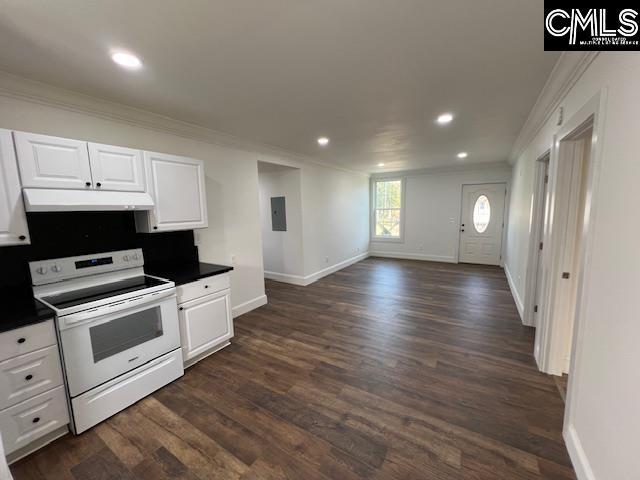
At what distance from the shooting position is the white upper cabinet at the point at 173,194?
2.47m

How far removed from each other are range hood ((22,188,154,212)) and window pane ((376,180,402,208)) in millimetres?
6324

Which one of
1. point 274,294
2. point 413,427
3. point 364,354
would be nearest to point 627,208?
point 413,427

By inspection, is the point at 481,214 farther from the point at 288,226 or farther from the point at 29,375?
the point at 29,375

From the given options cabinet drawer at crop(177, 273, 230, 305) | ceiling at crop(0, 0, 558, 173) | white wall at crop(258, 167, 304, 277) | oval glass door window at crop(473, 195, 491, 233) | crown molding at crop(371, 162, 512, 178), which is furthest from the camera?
oval glass door window at crop(473, 195, 491, 233)

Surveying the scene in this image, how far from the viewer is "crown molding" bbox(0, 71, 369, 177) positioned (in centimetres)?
194

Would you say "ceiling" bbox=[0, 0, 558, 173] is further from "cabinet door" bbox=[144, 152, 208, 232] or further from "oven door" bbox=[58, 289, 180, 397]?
"oven door" bbox=[58, 289, 180, 397]

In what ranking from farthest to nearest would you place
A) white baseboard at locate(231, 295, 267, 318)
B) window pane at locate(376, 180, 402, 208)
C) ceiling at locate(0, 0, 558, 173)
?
window pane at locate(376, 180, 402, 208)
white baseboard at locate(231, 295, 267, 318)
ceiling at locate(0, 0, 558, 173)

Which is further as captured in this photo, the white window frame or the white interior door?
the white window frame

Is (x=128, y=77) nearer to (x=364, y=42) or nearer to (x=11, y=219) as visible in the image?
(x=11, y=219)

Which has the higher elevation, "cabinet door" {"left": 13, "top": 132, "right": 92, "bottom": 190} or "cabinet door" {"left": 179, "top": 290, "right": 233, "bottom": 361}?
"cabinet door" {"left": 13, "top": 132, "right": 92, "bottom": 190}

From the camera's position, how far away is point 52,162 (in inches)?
74.4

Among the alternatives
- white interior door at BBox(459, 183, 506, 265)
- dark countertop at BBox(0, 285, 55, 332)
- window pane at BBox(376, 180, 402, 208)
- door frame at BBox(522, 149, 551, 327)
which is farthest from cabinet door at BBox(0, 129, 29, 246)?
white interior door at BBox(459, 183, 506, 265)

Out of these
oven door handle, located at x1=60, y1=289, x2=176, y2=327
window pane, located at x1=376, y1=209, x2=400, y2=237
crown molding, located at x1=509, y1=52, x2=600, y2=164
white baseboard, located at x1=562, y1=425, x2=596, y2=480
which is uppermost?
crown molding, located at x1=509, y1=52, x2=600, y2=164

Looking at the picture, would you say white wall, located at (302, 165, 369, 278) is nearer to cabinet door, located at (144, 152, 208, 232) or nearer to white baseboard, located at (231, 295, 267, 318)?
white baseboard, located at (231, 295, 267, 318)
